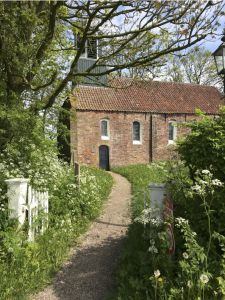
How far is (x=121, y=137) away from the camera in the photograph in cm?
2719

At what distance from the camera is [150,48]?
25.1 feet

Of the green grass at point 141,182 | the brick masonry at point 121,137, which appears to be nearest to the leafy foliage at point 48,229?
the green grass at point 141,182

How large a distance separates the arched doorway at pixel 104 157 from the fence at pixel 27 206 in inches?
757

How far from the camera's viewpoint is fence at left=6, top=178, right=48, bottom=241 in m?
5.82

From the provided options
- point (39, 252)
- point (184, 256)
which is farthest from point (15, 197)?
point (184, 256)

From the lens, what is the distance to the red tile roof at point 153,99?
26119 millimetres

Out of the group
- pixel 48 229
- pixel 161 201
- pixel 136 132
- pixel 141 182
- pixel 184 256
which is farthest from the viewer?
pixel 136 132

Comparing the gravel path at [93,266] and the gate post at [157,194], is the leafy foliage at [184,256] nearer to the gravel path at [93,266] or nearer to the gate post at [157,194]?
the gate post at [157,194]

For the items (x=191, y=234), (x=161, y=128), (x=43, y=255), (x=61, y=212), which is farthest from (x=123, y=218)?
(x=161, y=128)

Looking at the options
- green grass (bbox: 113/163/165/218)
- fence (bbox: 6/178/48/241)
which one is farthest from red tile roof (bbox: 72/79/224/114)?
fence (bbox: 6/178/48/241)

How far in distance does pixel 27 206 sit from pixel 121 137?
21.3 meters

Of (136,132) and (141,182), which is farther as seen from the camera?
(136,132)

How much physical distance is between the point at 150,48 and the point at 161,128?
21125 millimetres

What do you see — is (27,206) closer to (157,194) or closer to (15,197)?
(15,197)
